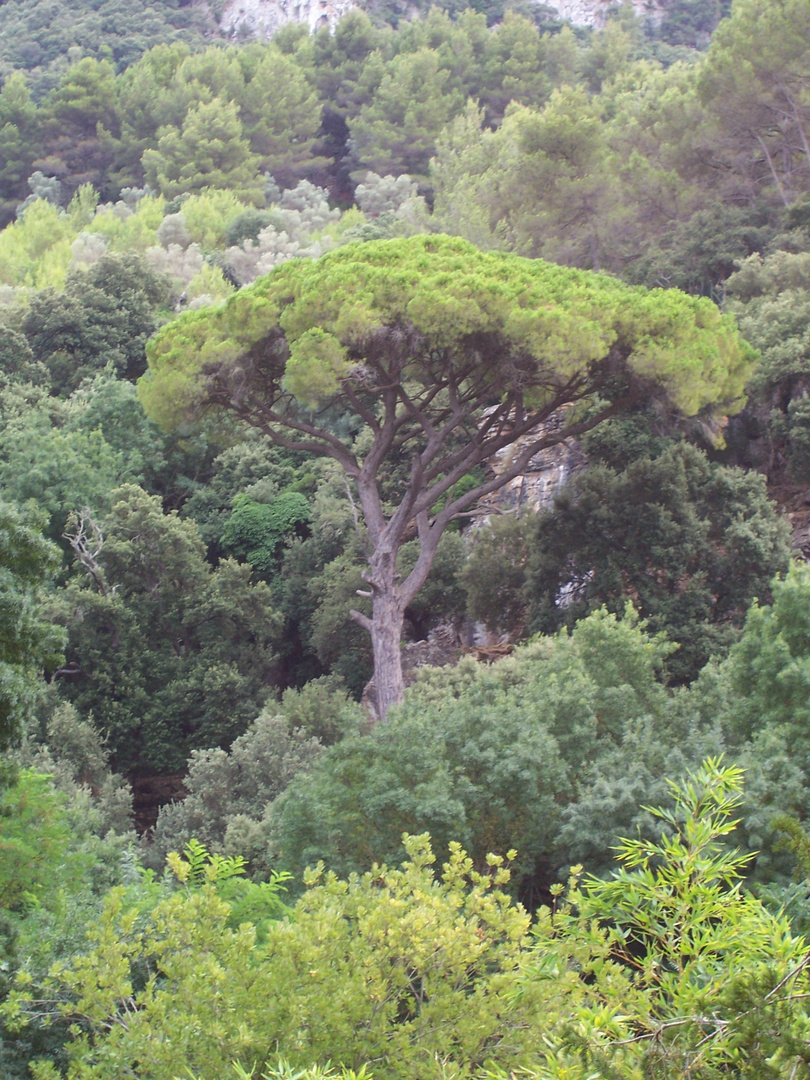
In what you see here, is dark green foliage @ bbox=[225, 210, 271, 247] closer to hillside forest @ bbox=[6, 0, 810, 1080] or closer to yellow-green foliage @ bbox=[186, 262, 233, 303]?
hillside forest @ bbox=[6, 0, 810, 1080]

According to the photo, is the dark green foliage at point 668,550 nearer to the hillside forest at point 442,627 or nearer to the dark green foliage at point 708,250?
the hillside forest at point 442,627

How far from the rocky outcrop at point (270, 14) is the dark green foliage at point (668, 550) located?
60.6 meters

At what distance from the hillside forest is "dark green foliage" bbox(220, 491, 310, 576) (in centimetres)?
11

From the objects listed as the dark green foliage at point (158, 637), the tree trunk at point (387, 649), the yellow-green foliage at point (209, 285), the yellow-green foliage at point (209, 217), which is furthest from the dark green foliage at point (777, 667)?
the yellow-green foliage at point (209, 217)

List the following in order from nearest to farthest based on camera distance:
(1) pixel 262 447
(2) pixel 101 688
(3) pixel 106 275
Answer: (2) pixel 101 688 → (1) pixel 262 447 → (3) pixel 106 275

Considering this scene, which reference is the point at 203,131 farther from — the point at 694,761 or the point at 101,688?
the point at 694,761

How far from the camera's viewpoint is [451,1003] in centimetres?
457

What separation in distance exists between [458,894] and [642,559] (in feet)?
36.4

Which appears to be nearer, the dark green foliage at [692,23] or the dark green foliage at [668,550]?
the dark green foliage at [668,550]

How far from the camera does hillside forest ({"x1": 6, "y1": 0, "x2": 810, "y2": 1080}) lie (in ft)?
14.3

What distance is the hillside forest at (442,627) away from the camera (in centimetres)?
436

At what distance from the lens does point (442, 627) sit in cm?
1869

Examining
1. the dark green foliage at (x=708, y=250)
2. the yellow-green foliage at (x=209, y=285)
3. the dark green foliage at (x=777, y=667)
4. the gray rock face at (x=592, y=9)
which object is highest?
the gray rock face at (x=592, y=9)

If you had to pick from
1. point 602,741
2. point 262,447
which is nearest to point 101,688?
point 262,447
